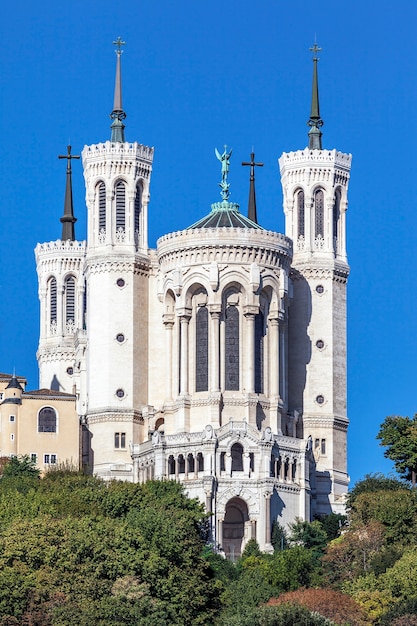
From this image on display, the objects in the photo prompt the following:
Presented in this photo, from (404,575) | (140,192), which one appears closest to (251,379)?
(140,192)

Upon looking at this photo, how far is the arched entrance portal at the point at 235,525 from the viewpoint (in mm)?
158250

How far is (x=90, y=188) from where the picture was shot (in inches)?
6732

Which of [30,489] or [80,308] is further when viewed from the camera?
[80,308]

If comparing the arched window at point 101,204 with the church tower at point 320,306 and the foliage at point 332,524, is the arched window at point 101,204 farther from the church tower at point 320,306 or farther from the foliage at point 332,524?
the foliage at point 332,524

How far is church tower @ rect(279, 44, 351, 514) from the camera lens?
17062 centimetres

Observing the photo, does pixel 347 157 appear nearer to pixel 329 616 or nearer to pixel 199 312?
pixel 199 312

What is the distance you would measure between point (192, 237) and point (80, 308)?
2849cm

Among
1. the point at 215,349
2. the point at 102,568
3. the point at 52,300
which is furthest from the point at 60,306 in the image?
the point at 102,568

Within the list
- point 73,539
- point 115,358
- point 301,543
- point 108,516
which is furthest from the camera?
point 115,358

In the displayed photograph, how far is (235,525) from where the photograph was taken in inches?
6275

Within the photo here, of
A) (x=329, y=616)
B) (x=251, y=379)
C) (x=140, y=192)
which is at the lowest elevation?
(x=329, y=616)

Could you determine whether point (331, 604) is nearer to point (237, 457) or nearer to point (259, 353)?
point (237, 457)

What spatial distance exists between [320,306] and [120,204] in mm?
14834

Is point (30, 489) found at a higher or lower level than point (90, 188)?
lower
